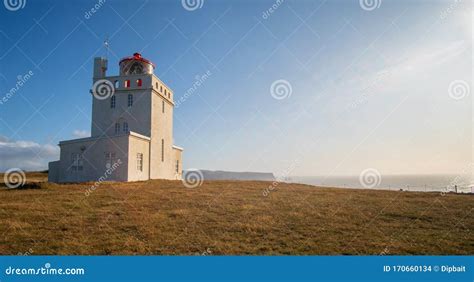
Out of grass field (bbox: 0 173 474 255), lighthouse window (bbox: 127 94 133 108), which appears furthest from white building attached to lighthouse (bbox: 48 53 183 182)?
grass field (bbox: 0 173 474 255)

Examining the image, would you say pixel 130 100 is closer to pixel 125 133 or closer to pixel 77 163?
pixel 125 133

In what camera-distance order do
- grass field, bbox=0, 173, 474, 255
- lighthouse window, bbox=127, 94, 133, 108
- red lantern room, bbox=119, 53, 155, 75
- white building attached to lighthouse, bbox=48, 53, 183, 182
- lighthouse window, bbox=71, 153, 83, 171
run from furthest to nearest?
red lantern room, bbox=119, 53, 155, 75 < lighthouse window, bbox=127, 94, 133, 108 < lighthouse window, bbox=71, 153, 83, 171 < white building attached to lighthouse, bbox=48, 53, 183, 182 < grass field, bbox=0, 173, 474, 255

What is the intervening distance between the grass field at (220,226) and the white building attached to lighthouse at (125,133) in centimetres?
568

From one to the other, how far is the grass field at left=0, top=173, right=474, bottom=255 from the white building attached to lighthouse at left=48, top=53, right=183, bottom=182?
5678mm

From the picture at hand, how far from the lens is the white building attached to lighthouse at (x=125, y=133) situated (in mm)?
19016

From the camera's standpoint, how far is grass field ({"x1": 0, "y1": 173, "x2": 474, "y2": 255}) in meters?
6.48

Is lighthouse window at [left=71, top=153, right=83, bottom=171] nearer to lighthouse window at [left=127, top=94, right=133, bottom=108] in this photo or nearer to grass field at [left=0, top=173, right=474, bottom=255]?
grass field at [left=0, top=173, right=474, bottom=255]

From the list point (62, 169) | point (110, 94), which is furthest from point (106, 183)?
point (110, 94)

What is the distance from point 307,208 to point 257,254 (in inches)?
253

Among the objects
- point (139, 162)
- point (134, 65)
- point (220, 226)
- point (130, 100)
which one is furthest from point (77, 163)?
point (220, 226)

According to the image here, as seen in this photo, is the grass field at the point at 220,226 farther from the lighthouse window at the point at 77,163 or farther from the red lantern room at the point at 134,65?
the red lantern room at the point at 134,65

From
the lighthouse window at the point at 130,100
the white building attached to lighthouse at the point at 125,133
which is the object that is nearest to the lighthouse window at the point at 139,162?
the white building attached to lighthouse at the point at 125,133

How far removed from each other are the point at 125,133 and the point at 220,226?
13.5m

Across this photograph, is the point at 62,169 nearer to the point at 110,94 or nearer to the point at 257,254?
the point at 110,94
